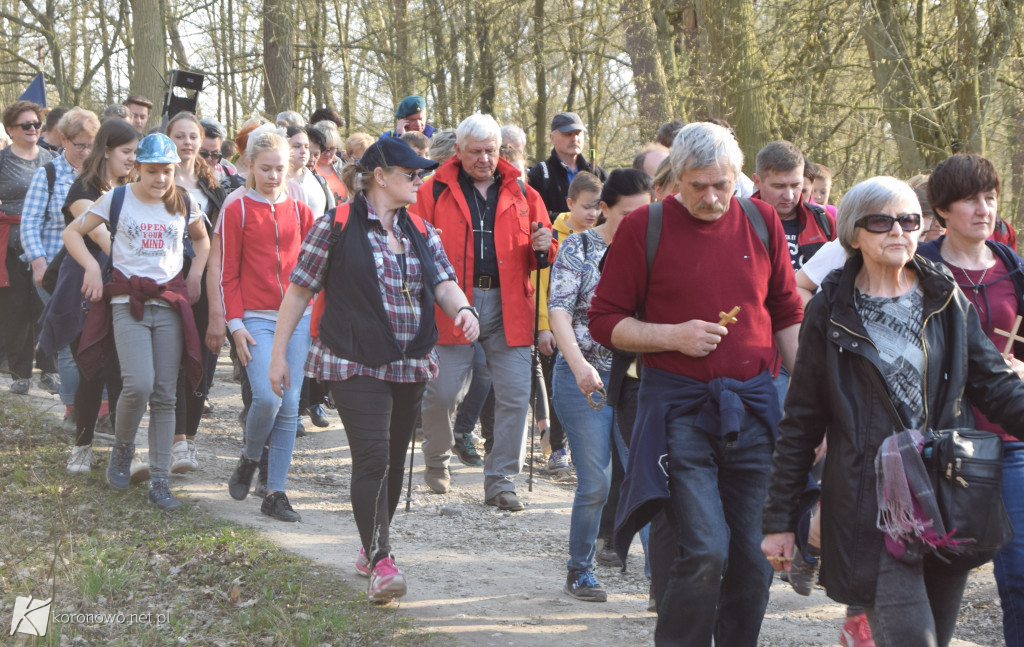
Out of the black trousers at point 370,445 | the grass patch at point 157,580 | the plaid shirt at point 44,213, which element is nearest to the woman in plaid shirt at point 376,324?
the black trousers at point 370,445

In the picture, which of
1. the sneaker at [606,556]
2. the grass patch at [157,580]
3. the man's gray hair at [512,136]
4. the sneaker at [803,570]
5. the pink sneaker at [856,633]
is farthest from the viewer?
the man's gray hair at [512,136]

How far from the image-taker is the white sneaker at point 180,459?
7188 millimetres

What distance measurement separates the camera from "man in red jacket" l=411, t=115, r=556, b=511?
6.93 metres

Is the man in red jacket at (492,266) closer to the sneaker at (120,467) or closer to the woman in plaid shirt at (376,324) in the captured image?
the woman in plaid shirt at (376,324)

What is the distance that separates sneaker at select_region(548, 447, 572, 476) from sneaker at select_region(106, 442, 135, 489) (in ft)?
10.2

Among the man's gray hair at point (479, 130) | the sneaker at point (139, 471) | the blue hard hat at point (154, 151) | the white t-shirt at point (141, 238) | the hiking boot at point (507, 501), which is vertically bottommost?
the hiking boot at point (507, 501)

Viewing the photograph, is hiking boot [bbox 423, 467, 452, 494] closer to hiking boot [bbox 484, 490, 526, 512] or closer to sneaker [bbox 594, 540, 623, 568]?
hiking boot [bbox 484, 490, 526, 512]

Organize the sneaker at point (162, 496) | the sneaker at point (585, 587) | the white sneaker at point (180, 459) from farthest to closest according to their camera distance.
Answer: the white sneaker at point (180, 459) → the sneaker at point (162, 496) → the sneaker at point (585, 587)

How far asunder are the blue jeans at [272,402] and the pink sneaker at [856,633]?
138 inches

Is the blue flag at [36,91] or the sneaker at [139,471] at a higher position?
the blue flag at [36,91]

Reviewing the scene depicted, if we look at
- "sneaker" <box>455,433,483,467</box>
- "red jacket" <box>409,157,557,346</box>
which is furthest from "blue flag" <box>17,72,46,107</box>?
"red jacket" <box>409,157,557,346</box>

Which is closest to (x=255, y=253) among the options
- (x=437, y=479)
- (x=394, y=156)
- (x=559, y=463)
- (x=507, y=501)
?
(x=394, y=156)

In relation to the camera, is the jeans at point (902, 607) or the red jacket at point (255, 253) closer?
the jeans at point (902, 607)

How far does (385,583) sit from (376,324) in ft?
3.91
